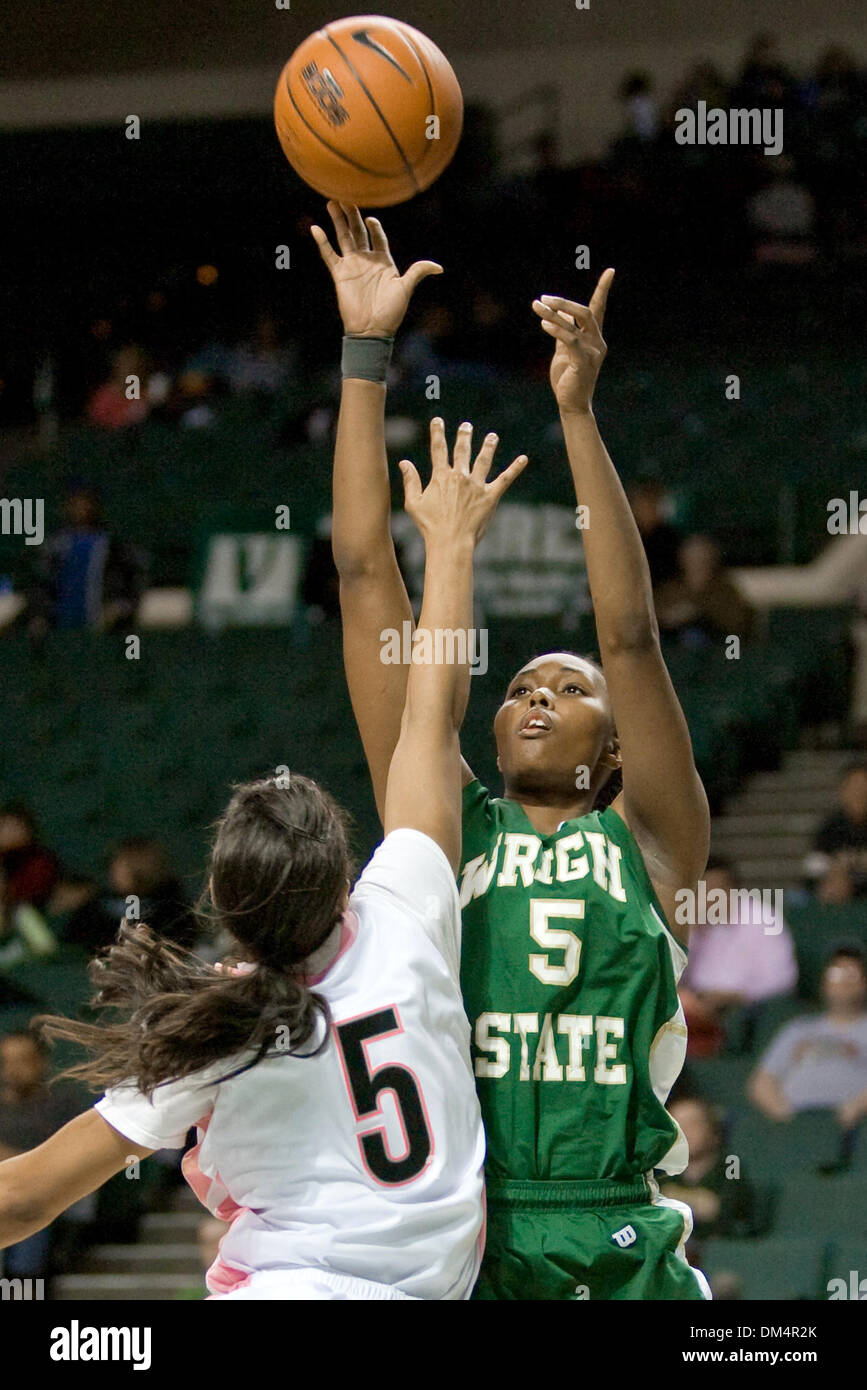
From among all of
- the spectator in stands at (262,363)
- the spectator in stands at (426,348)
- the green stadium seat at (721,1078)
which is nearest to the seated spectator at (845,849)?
the green stadium seat at (721,1078)

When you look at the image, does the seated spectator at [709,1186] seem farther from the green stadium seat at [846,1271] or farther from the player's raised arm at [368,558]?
the player's raised arm at [368,558]

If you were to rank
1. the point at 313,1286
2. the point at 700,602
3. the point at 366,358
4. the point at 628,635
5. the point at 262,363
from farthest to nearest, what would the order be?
the point at 262,363 → the point at 700,602 → the point at 366,358 → the point at 628,635 → the point at 313,1286

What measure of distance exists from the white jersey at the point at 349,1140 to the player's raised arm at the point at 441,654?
275mm

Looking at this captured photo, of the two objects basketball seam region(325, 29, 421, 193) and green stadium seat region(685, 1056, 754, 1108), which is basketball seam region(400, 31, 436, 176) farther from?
green stadium seat region(685, 1056, 754, 1108)

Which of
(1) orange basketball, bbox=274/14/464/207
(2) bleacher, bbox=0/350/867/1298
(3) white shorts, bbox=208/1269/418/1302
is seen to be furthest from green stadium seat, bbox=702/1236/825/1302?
(1) orange basketball, bbox=274/14/464/207

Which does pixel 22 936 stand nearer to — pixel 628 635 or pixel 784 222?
pixel 628 635

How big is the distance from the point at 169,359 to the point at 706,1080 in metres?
7.30

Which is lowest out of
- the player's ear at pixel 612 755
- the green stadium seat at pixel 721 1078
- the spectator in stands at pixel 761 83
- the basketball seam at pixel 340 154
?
the green stadium seat at pixel 721 1078

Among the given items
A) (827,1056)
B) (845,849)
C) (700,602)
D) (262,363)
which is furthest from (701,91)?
(827,1056)

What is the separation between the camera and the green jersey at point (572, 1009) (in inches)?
109

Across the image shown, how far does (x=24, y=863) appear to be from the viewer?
7328 mm

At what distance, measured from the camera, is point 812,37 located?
12.1 meters

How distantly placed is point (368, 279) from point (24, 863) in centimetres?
467
